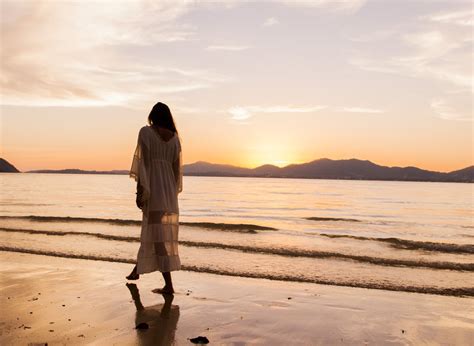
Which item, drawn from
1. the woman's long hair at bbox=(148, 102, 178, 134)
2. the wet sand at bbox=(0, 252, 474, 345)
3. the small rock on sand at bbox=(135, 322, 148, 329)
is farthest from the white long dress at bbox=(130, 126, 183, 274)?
the small rock on sand at bbox=(135, 322, 148, 329)

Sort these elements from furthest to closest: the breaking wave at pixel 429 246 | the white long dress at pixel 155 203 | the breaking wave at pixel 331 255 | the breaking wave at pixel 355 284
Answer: the breaking wave at pixel 429 246
the breaking wave at pixel 331 255
the breaking wave at pixel 355 284
the white long dress at pixel 155 203

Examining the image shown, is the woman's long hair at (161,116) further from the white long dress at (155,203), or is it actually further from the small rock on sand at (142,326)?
the small rock on sand at (142,326)

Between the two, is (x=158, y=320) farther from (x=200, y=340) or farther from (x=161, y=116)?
(x=161, y=116)

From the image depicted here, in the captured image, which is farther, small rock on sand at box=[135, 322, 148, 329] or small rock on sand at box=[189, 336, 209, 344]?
small rock on sand at box=[135, 322, 148, 329]

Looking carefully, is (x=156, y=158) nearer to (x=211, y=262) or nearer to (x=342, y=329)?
(x=342, y=329)

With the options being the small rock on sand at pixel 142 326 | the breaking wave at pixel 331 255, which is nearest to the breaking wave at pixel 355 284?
the breaking wave at pixel 331 255

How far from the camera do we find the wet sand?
15.5 ft

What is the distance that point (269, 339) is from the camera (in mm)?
4680

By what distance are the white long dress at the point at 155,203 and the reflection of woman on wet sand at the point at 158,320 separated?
1.83ft

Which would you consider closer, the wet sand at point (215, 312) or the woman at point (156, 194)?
the wet sand at point (215, 312)

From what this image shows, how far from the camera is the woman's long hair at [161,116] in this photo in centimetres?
651

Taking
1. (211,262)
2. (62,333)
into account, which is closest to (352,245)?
(211,262)

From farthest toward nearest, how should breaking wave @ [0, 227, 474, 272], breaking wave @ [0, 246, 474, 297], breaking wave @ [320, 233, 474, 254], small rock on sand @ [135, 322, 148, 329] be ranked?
breaking wave @ [320, 233, 474, 254] → breaking wave @ [0, 227, 474, 272] → breaking wave @ [0, 246, 474, 297] → small rock on sand @ [135, 322, 148, 329]

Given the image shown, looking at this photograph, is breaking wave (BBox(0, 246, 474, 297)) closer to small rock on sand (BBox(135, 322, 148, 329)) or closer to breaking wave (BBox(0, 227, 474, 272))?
breaking wave (BBox(0, 227, 474, 272))
